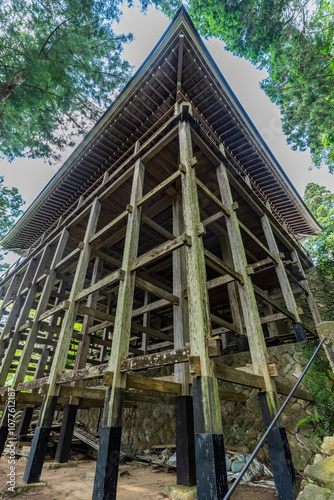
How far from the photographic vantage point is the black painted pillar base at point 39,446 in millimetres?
4199

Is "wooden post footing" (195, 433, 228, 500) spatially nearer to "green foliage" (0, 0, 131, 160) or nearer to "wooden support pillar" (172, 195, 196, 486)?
"wooden support pillar" (172, 195, 196, 486)

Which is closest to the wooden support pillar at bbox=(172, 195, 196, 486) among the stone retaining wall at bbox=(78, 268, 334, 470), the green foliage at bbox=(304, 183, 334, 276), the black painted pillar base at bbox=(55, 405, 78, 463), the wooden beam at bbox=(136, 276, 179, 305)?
the wooden beam at bbox=(136, 276, 179, 305)

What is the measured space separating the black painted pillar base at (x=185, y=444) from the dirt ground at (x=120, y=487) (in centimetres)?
38

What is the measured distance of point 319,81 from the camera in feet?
24.6

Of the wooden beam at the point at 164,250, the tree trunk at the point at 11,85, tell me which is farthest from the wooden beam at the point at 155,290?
the tree trunk at the point at 11,85

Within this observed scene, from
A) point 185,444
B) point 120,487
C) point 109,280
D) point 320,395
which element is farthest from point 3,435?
point 320,395

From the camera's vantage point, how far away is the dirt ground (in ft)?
12.0

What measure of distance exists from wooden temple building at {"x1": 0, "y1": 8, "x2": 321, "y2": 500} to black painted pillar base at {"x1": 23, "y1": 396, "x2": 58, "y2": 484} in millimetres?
27

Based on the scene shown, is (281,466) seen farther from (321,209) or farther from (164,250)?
(321,209)

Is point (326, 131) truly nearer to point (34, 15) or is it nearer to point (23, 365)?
point (34, 15)

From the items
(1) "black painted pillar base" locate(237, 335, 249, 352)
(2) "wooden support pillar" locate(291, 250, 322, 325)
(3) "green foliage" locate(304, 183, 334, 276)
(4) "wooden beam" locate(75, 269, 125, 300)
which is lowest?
(1) "black painted pillar base" locate(237, 335, 249, 352)

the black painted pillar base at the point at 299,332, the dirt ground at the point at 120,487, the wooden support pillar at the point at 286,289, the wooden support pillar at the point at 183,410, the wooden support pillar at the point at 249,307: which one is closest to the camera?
the dirt ground at the point at 120,487

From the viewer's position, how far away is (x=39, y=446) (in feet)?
14.3

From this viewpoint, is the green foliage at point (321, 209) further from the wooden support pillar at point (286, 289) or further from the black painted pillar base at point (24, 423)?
the black painted pillar base at point (24, 423)
